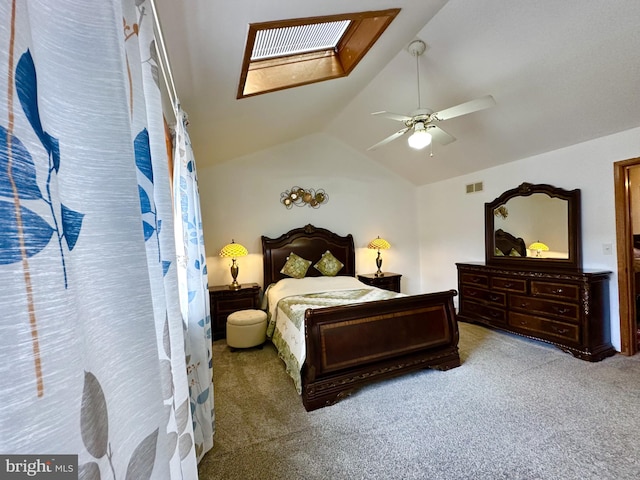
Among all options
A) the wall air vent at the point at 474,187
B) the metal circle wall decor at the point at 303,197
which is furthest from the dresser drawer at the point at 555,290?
the metal circle wall decor at the point at 303,197

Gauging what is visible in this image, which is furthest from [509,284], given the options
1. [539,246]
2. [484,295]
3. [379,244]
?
[379,244]

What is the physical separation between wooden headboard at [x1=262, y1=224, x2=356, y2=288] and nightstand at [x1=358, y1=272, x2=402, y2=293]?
0.84 feet

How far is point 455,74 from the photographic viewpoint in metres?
2.86

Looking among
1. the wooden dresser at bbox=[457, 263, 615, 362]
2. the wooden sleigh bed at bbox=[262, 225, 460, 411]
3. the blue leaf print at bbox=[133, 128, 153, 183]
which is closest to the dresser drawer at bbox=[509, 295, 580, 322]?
the wooden dresser at bbox=[457, 263, 615, 362]

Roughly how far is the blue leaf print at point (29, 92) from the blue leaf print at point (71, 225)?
0.08 meters

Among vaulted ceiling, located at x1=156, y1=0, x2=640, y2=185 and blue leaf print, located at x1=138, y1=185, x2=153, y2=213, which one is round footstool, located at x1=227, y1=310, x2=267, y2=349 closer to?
vaulted ceiling, located at x1=156, y1=0, x2=640, y2=185

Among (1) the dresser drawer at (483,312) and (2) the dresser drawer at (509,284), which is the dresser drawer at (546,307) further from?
(1) the dresser drawer at (483,312)

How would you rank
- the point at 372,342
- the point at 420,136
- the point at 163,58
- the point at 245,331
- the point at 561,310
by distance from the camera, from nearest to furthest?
the point at 163,58 < the point at 420,136 < the point at 372,342 < the point at 561,310 < the point at 245,331

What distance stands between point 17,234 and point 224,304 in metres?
3.96

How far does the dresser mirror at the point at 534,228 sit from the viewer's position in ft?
11.3

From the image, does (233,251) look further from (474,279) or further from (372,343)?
(474,279)

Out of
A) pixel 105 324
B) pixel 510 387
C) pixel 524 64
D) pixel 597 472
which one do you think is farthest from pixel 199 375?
pixel 524 64

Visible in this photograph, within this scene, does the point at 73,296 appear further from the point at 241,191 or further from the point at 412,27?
the point at 241,191

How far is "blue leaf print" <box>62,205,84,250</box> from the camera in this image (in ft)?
1.34
